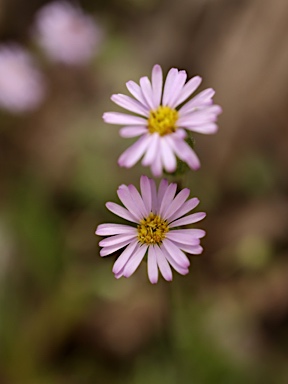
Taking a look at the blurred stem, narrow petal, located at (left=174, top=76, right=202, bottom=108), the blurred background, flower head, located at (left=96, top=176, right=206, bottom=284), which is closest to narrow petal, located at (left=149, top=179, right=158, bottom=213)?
flower head, located at (left=96, top=176, right=206, bottom=284)

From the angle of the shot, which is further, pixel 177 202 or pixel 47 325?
pixel 47 325

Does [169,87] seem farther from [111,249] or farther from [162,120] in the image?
[111,249]

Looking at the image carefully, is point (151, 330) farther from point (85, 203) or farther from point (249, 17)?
point (249, 17)

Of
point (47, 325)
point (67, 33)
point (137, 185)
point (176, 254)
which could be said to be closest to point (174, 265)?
point (176, 254)

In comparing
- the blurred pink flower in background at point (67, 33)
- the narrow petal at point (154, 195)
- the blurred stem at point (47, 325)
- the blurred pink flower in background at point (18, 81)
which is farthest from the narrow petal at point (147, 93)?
the blurred pink flower in background at point (67, 33)

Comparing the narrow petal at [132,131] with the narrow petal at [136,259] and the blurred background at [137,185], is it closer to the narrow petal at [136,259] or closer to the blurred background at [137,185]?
the narrow petal at [136,259]

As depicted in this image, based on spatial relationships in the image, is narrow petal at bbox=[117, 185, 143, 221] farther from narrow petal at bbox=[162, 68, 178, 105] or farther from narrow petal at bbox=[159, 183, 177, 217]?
narrow petal at bbox=[162, 68, 178, 105]
